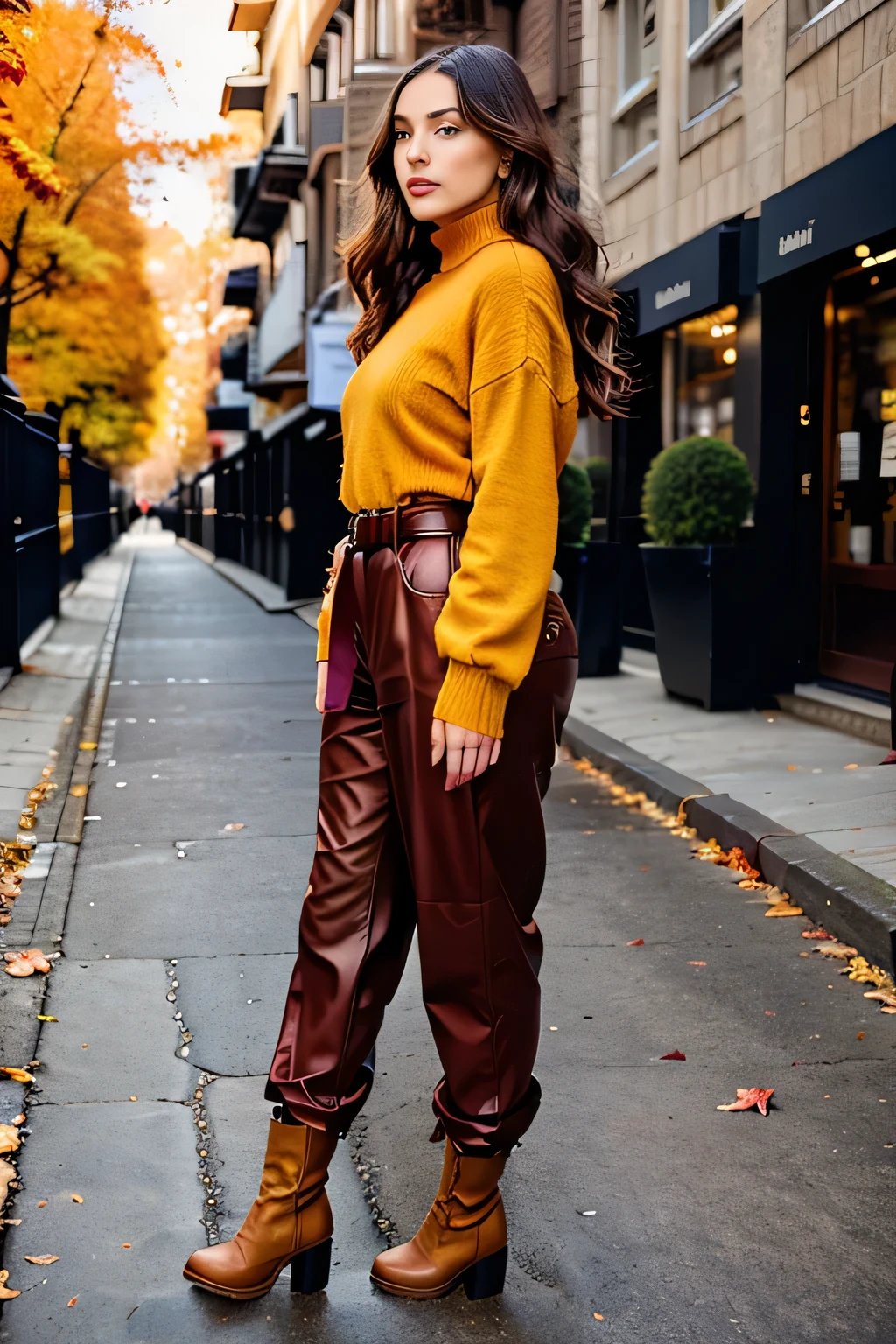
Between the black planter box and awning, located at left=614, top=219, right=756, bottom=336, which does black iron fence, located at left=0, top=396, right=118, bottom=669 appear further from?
awning, located at left=614, top=219, right=756, bottom=336

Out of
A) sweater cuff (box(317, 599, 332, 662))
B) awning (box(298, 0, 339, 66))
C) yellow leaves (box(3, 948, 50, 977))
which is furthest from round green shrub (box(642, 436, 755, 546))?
awning (box(298, 0, 339, 66))

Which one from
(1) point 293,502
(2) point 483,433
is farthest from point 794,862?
(1) point 293,502

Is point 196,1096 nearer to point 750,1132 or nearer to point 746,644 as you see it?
point 750,1132

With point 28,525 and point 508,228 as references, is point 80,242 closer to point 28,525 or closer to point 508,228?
point 28,525

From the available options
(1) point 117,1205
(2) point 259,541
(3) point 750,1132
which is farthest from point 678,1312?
(2) point 259,541

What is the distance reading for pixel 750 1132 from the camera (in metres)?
3.46

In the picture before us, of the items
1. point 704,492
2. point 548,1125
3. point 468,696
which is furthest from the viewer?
point 704,492

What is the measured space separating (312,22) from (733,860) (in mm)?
23878

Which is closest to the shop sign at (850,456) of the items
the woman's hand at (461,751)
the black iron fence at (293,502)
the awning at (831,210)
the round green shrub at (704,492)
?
the round green shrub at (704,492)

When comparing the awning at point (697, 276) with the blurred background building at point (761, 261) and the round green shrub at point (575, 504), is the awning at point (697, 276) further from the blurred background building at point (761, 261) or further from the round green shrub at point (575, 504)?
the round green shrub at point (575, 504)

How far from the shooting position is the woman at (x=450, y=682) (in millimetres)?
2422

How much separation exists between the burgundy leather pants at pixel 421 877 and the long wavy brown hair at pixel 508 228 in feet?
1.69

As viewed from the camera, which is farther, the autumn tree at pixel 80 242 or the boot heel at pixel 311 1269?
the autumn tree at pixel 80 242

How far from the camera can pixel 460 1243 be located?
2.65 m
